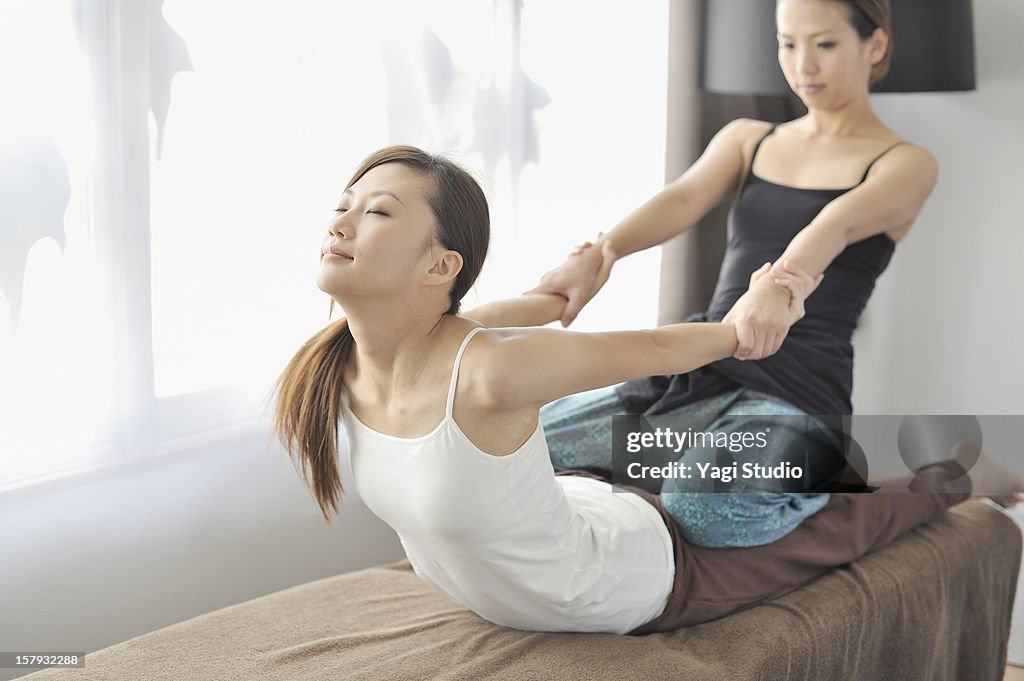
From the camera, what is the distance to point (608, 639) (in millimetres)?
1597

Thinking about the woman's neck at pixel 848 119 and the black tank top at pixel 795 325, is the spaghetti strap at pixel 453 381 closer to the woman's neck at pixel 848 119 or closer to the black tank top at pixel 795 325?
the black tank top at pixel 795 325

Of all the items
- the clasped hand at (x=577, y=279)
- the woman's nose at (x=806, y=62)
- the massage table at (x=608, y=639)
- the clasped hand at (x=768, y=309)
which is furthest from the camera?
the woman's nose at (x=806, y=62)

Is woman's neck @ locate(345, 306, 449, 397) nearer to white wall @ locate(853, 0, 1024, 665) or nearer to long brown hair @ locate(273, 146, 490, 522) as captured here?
long brown hair @ locate(273, 146, 490, 522)

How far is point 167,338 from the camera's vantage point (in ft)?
6.58

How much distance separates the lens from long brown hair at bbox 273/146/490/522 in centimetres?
143

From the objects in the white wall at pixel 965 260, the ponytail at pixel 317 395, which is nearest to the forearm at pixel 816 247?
the ponytail at pixel 317 395

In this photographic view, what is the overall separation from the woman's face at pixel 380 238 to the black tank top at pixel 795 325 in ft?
2.45

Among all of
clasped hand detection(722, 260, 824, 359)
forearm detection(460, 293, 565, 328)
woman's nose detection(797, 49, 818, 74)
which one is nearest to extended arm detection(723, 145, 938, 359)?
clasped hand detection(722, 260, 824, 359)

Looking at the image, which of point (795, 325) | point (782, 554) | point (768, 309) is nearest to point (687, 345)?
point (768, 309)

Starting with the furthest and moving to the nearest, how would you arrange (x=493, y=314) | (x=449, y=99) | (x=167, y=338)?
1. (x=449, y=99)
2. (x=167, y=338)
3. (x=493, y=314)

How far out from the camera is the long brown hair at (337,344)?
1.43 metres

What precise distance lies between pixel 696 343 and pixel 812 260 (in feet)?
1.22

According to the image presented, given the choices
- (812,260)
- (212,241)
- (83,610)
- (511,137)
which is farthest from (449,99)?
(83,610)

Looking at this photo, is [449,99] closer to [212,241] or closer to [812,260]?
[212,241]
